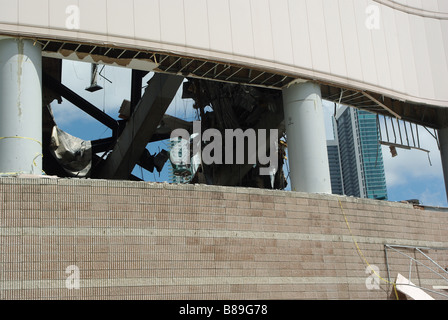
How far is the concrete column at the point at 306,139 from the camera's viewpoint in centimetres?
1440

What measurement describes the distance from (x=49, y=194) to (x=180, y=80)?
9.80m

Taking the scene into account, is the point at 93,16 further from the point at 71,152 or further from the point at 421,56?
the point at 421,56

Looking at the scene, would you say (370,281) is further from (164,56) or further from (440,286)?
(164,56)

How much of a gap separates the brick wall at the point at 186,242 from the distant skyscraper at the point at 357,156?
70.9 m

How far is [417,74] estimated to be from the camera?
1723cm

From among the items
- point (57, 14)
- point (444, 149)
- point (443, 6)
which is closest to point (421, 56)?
point (443, 6)

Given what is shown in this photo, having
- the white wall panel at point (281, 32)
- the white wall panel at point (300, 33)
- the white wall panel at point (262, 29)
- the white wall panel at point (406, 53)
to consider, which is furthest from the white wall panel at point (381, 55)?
the white wall panel at point (262, 29)

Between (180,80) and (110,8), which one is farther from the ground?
(180,80)

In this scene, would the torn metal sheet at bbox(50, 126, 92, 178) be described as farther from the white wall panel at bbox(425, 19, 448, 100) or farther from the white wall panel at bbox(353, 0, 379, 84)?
the white wall panel at bbox(425, 19, 448, 100)

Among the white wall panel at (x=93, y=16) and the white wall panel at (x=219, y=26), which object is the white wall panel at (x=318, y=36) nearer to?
the white wall panel at (x=219, y=26)

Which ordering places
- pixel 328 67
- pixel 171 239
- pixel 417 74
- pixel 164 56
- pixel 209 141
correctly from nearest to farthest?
pixel 171 239
pixel 164 56
pixel 328 67
pixel 417 74
pixel 209 141
